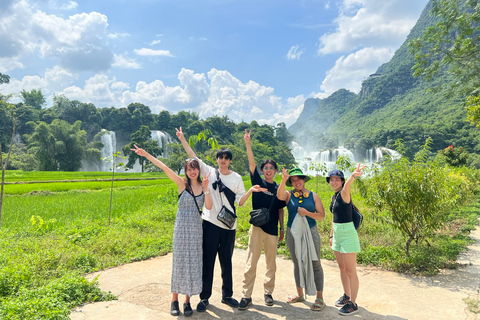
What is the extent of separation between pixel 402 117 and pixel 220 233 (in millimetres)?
77110

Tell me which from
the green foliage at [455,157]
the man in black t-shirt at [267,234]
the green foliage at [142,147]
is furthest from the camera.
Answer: the green foliage at [142,147]

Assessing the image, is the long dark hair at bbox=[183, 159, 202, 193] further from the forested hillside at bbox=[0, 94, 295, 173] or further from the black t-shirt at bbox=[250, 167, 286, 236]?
the forested hillside at bbox=[0, 94, 295, 173]

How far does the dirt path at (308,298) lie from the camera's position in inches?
125

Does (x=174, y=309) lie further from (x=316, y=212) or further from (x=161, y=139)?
(x=161, y=139)

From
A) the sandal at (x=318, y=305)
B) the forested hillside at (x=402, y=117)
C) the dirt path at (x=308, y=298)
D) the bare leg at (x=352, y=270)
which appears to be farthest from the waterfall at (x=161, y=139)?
the bare leg at (x=352, y=270)

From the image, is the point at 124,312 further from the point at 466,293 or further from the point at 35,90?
the point at 35,90

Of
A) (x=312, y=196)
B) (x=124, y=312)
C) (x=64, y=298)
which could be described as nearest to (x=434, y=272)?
(x=312, y=196)

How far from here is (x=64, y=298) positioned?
10.8 ft

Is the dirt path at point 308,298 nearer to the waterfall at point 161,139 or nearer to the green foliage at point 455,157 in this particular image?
the green foliage at point 455,157

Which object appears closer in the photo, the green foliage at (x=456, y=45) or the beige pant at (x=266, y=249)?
the beige pant at (x=266, y=249)

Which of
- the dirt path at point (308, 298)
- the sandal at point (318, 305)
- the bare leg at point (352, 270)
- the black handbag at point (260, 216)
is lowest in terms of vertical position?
the dirt path at point (308, 298)

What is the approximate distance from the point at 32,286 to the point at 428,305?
4916 millimetres

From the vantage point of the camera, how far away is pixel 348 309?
321 centimetres

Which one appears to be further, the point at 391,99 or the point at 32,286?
the point at 391,99
